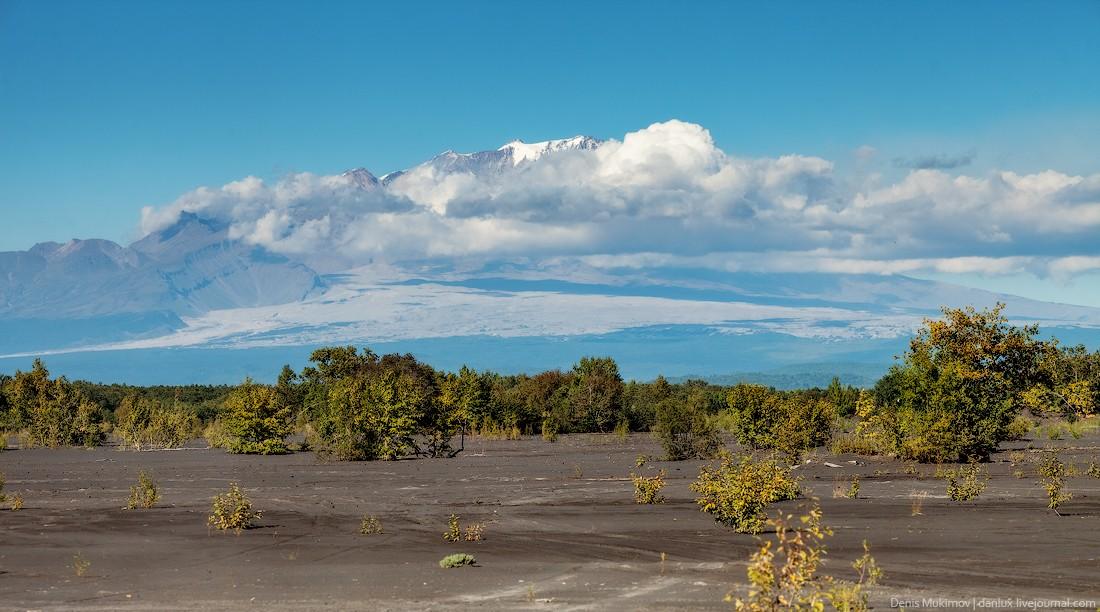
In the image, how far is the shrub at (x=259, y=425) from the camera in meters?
54.5

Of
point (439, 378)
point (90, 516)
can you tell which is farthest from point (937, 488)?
point (439, 378)

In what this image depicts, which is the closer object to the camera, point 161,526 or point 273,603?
point 273,603

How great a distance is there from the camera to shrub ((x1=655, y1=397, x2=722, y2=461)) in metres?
46.0

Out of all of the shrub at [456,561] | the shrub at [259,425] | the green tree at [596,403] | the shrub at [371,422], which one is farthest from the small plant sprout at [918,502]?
the green tree at [596,403]

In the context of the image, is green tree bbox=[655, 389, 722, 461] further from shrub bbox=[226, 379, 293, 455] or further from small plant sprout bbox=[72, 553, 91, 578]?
small plant sprout bbox=[72, 553, 91, 578]

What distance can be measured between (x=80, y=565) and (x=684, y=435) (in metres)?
29.4

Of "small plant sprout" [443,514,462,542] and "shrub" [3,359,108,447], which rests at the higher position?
"shrub" [3,359,108,447]

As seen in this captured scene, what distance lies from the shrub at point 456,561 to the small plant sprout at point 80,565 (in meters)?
6.88

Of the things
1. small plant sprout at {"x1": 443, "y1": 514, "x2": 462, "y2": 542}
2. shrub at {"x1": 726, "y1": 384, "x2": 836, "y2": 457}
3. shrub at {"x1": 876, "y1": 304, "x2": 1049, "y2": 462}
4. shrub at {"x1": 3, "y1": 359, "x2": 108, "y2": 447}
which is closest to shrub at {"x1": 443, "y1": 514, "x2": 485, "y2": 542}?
small plant sprout at {"x1": 443, "y1": 514, "x2": 462, "y2": 542}

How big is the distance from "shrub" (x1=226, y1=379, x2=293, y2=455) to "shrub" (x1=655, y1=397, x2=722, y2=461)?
1961 centimetres

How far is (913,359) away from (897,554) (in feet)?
73.7

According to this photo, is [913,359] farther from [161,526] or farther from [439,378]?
[439,378]

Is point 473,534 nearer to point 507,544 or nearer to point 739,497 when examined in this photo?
point 507,544

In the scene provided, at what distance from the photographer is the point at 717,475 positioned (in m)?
26.5
